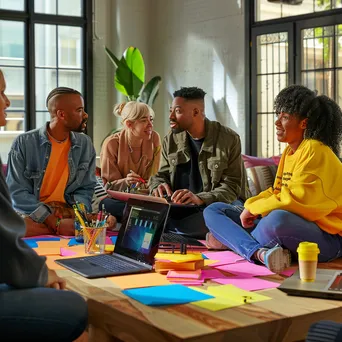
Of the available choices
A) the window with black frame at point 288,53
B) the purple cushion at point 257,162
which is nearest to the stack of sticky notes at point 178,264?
the purple cushion at point 257,162

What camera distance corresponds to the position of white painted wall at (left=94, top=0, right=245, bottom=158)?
7.24m

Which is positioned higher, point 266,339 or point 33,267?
point 33,267

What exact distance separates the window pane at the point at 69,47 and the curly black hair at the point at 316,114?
4837 mm

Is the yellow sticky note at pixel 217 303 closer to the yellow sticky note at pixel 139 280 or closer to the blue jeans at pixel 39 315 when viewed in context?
the yellow sticky note at pixel 139 280

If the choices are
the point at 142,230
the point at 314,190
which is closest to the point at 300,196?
the point at 314,190

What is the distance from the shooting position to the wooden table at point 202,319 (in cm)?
218

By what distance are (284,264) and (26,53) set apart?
17.5 ft

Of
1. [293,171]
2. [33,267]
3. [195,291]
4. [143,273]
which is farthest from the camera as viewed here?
[293,171]

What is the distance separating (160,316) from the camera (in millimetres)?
2303

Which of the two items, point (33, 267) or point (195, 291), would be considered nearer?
point (33, 267)

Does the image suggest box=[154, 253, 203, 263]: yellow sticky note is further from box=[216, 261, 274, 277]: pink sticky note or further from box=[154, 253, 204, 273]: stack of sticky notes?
box=[216, 261, 274, 277]: pink sticky note

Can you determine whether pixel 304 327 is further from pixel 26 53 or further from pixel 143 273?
pixel 26 53

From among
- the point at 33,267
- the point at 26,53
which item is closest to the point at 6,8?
the point at 26,53

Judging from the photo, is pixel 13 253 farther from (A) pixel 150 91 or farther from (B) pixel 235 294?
(A) pixel 150 91
